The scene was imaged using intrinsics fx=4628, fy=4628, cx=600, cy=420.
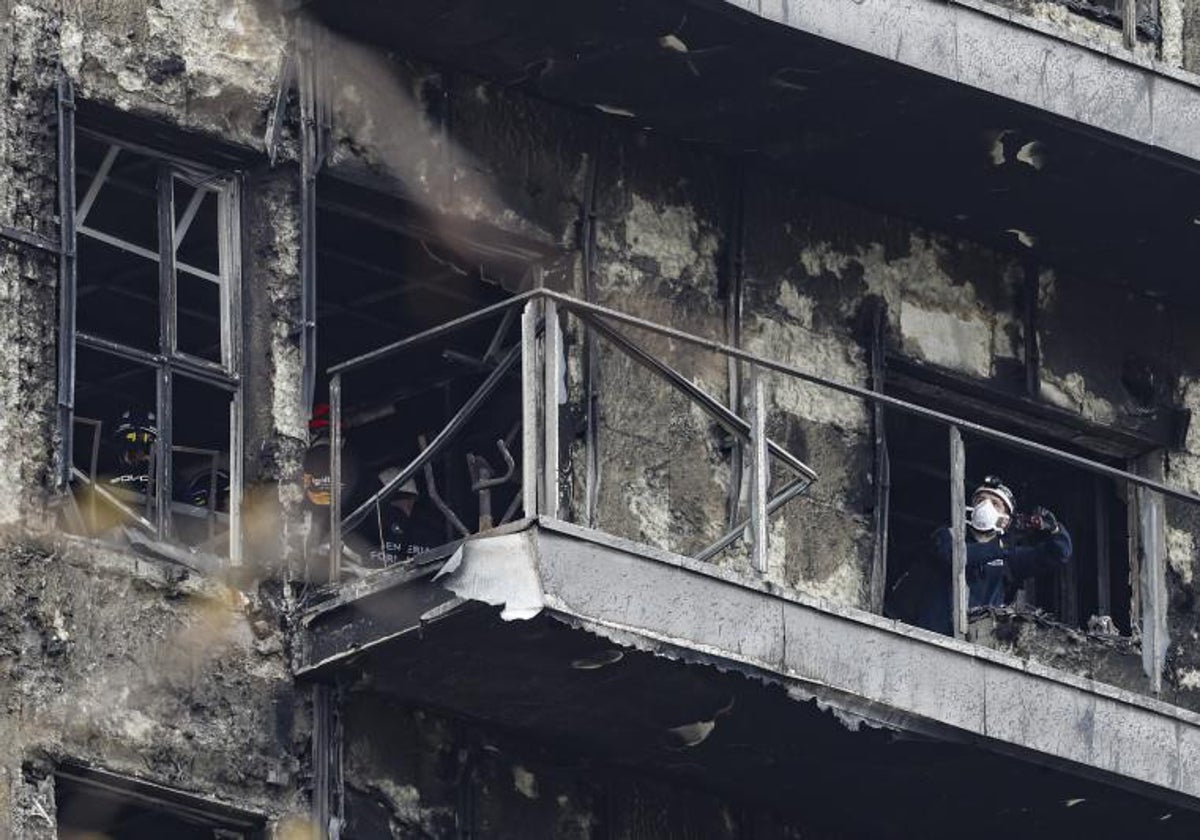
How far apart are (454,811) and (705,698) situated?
1091 millimetres

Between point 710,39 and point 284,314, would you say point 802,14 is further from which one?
point 284,314

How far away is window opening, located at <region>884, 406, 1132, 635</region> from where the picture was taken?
21281 millimetres

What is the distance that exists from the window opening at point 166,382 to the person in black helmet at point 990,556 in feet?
10.6

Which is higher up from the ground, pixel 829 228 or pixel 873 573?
pixel 829 228

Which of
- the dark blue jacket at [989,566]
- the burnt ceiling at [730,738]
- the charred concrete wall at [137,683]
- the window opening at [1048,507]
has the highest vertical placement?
the window opening at [1048,507]

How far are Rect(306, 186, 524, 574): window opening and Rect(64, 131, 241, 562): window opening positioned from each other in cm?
44

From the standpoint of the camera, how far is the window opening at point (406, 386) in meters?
19.1

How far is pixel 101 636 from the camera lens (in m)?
17.3

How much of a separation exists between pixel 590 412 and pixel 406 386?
161 cm

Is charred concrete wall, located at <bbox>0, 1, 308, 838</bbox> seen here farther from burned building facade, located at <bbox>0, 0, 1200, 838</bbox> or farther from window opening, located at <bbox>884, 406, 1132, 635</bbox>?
window opening, located at <bbox>884, 406, 1132, 635</bbox>

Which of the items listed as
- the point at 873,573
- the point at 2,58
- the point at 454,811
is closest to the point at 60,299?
the point at 2,58

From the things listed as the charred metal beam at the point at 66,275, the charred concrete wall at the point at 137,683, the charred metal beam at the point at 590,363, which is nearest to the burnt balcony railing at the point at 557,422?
the charred metal beam at the point at 590,363

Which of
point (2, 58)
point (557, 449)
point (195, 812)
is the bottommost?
point (195, 812)

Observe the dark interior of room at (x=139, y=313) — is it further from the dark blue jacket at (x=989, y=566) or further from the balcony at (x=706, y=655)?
the dark blue jacket at (x=989, y=566)
